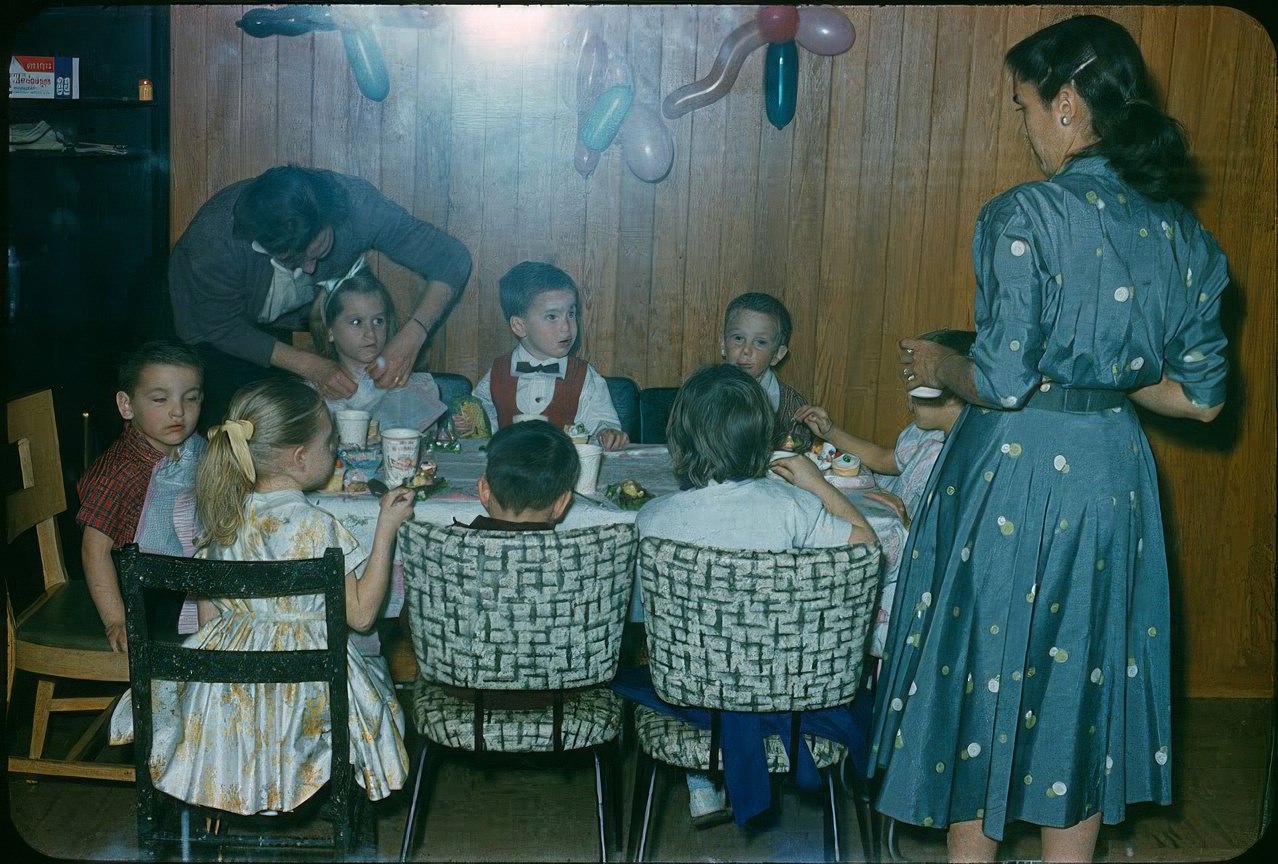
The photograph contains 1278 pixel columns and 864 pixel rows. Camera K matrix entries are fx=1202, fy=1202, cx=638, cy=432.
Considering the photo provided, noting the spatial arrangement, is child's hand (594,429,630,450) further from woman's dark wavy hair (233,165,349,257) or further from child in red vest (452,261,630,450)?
woman's dark wavy hair (233,165,349,257)

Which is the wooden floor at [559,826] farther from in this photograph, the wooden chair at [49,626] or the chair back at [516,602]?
the chair back at [516,602]

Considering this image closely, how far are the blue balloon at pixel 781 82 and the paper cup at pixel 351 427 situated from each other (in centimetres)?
115

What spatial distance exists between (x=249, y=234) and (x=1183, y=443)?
7.62ft

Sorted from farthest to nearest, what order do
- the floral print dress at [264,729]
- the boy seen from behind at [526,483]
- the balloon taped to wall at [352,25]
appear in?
the balloon taped to wall at [352,25]
the boy seen from behind at [526,483]
the floral print dress at [264,729]

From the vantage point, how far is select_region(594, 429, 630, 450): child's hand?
2783mm

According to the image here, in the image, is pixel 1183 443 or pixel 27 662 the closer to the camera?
pixel 27 662

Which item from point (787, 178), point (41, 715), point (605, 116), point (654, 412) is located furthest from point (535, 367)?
point (41, 715)

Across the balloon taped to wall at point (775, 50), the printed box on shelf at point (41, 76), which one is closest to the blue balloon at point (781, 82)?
the balloon taped to wall at point (775, 50)

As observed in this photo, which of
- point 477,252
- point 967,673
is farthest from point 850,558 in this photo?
point 477,252

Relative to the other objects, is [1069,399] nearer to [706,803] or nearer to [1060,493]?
[1060,493]

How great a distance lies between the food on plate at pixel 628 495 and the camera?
7.72 feet

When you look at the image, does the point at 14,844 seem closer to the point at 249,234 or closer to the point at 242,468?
the point at 242,468

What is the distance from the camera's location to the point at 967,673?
2025mm

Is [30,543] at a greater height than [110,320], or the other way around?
[110,320]
